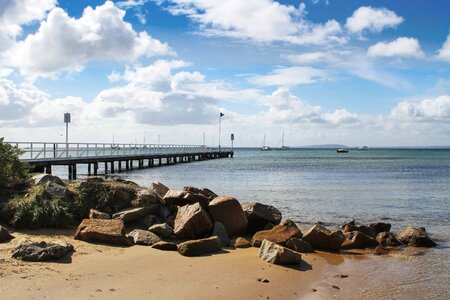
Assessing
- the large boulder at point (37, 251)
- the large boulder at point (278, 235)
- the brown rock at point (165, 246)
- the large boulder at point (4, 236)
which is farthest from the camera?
the large boulder at point (278, 235)

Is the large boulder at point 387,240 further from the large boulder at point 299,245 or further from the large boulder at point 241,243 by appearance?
the large boulder at point 241,243

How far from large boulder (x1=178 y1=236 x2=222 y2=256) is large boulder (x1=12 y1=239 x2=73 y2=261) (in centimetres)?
218

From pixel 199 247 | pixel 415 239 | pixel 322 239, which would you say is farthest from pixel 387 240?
pixel 199 247

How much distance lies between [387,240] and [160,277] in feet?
21.5

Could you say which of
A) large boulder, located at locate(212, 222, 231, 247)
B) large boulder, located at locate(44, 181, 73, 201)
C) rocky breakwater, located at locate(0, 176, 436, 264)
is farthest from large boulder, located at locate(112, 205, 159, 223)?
large boulder, located at locate(212, 222, 231, 247)

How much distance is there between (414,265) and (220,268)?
13.3 feet

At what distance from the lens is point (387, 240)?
39.3ft

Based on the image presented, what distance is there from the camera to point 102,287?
7012 millimetres

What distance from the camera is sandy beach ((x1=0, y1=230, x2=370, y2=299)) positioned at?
270 inches

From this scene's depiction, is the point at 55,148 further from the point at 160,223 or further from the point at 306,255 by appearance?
the point at 306,255

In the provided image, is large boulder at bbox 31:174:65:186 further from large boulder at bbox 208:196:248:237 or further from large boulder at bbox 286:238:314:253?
large boulder at bbox 286:238:314:253

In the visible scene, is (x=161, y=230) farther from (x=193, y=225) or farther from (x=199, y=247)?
(x=199, y=247)

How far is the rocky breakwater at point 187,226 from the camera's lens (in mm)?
9648

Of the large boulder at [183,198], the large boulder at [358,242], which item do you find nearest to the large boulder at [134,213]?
the large boulder at [183,198]
